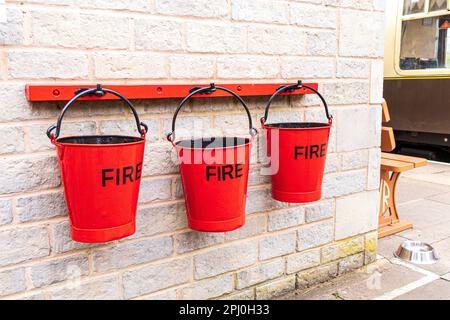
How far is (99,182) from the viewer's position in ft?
5.34

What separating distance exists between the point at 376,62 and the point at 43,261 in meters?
2.24

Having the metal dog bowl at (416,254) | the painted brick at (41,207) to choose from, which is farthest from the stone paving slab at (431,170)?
the painted brick at (41,207)

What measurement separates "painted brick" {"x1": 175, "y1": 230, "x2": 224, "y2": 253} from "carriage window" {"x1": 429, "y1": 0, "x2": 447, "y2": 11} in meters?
4.65

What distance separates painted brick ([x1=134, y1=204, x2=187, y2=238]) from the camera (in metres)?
2.07

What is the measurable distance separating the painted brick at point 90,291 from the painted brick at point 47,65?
89 cm

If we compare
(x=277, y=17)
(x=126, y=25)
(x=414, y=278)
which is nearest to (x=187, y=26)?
(x=126, y=25)

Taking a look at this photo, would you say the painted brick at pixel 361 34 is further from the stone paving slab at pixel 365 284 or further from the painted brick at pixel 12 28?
the painted brick at pixel 12 28

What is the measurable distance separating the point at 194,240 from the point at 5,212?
2.95 ft

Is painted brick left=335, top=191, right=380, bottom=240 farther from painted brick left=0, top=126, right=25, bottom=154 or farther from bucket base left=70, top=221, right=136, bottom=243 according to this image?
painted brick left=0, top=126, right=25, bottom=154

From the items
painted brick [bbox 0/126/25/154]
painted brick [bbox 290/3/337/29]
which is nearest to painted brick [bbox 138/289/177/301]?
painted brick [bbox 0/126/25/154]

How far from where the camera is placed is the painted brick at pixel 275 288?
253 centimetres

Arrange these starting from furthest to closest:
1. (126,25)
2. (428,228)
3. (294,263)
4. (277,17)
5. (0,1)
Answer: (428,228) → (294,263) → (277,17) → (126,25) → (0,1)

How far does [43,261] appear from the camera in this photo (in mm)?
1842

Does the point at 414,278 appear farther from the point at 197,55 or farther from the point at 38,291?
the point at 38,291
